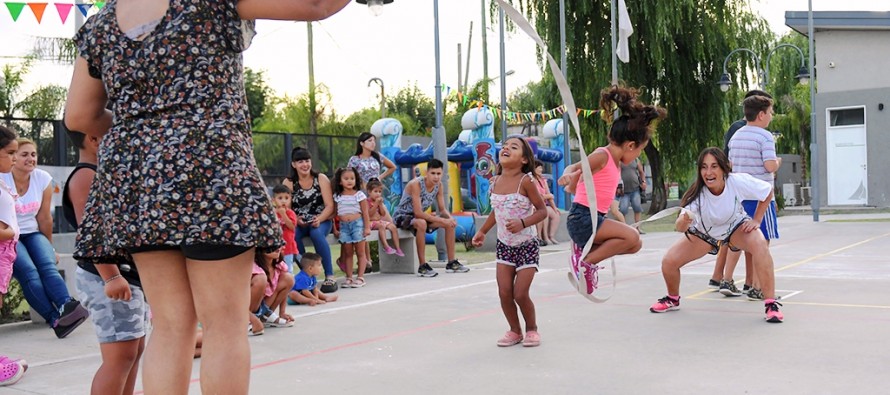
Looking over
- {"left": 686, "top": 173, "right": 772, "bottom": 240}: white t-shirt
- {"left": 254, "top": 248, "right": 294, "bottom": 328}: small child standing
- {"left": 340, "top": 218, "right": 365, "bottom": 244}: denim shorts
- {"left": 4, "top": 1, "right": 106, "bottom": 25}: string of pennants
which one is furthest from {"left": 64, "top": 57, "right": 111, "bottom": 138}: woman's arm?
{"left": 340, "top": 218, "right": 365, "bottom": 244}: denim shorts

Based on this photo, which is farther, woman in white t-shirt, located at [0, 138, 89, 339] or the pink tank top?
woman in white t-shirt, located at [0, 138, 89, 339]

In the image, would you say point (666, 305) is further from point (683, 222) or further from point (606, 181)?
point (606, 181)

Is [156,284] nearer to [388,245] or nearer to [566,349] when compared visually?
[566,349]

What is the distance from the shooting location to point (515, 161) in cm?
630

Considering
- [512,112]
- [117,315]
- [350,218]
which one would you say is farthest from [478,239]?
[512,112]

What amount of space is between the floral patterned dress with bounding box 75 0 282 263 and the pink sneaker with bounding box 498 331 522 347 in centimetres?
360

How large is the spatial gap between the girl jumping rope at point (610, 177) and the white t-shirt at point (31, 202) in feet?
13.5

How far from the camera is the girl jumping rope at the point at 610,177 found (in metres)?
6.39

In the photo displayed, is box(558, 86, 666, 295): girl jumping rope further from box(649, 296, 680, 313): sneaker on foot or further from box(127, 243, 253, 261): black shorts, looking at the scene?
box(127, 243, 253, 261): black shorts

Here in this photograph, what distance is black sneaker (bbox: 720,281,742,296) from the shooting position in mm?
8039

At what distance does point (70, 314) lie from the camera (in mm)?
6582

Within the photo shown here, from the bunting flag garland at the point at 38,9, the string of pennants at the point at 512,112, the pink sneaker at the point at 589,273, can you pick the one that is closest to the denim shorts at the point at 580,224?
the pink sneaker at the point at 589,273

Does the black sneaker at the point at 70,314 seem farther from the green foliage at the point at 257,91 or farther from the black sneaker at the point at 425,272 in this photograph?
the green foliage at the point at 257,91

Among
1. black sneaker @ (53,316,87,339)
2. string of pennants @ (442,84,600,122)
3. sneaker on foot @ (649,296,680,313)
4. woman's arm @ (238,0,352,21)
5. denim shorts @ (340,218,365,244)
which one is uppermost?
string of pennants @ (442,84,600,122)
